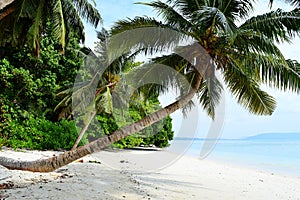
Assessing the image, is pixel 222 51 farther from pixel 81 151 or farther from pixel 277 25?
pixel 81 151

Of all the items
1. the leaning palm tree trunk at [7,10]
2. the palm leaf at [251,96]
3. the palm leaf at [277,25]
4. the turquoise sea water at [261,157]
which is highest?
the leaning palm tree trunk at [7,10]

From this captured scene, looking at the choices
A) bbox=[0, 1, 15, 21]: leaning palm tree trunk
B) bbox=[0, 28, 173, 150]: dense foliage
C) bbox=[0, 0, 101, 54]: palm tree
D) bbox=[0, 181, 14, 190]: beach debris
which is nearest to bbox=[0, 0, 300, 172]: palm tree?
bbox=[0, 181, 14, 190]: beach debris

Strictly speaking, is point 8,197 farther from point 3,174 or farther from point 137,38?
point 137,38

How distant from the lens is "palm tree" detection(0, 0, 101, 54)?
379 inches

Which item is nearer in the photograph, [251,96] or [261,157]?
[251,96]

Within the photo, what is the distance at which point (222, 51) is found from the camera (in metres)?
6.49

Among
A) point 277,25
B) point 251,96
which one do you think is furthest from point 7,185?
point 277,25

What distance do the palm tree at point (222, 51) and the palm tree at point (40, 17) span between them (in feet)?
13.9

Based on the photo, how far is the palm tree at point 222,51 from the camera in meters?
5.94

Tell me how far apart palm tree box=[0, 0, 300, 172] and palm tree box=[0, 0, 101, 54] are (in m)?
4.23

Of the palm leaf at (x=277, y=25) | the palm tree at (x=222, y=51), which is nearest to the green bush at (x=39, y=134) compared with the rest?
the palm tree at (x=222, y=51)

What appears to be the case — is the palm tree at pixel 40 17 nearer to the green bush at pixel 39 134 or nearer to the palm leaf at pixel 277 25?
the green bush at pixel 39 134

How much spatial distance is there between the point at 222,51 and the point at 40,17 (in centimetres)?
614

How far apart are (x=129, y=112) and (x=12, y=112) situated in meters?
7.50
